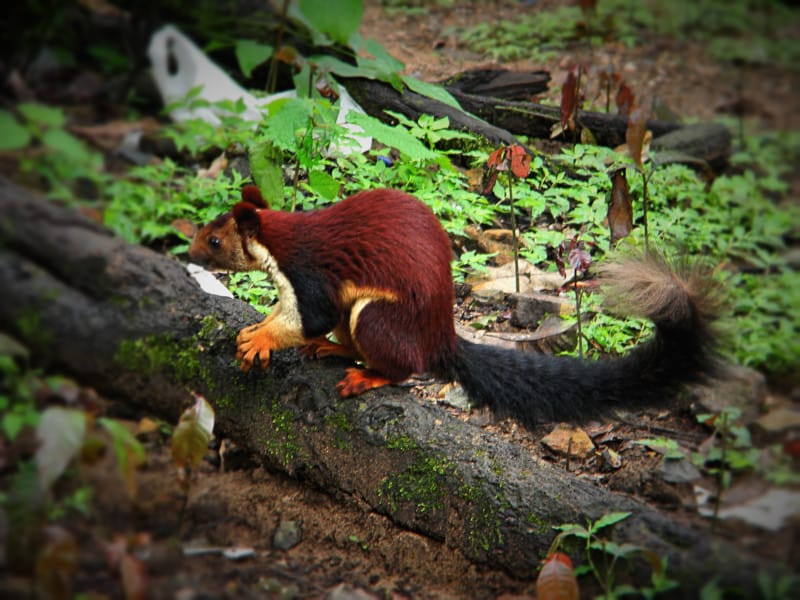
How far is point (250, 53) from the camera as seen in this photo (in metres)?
2.79

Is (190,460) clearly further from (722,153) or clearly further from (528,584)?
(722,153)

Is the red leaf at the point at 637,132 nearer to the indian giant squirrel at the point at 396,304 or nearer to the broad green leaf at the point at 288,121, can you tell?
the indian giant squirrel at the point at 396,304

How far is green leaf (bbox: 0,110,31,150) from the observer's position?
3.85ft

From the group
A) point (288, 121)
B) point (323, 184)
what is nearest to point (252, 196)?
point (288, 121)

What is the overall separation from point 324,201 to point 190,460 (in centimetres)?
174

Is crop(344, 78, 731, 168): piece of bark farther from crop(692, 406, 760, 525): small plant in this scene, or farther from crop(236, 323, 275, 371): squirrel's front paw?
crop(692, 406, 760, 525): small plant

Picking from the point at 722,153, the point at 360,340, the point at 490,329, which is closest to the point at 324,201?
the point at 490,329

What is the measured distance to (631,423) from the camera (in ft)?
8.23

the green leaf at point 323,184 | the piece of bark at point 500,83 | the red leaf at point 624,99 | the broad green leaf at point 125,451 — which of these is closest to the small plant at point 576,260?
the green leaf at point 323,184

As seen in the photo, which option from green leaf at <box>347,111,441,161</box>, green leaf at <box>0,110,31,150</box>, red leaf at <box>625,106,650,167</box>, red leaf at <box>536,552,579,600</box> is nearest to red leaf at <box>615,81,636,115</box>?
red leaf at <box>625,106,650,167</box>

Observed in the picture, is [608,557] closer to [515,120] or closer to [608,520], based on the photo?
[608,520]

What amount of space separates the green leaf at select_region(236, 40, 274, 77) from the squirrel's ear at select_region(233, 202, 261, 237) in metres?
0.97

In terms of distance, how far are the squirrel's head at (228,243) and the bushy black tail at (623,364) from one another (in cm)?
74

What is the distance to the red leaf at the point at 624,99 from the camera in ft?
12.6
